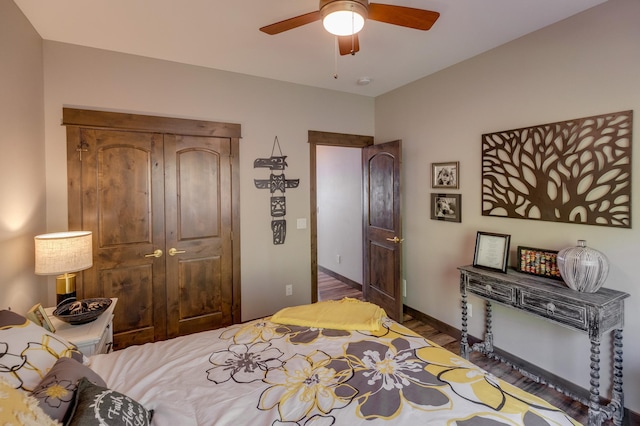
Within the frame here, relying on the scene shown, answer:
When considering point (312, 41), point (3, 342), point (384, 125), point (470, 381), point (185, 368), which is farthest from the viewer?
point (384, 125)

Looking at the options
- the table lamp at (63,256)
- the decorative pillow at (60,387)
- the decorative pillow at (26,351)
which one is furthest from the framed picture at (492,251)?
the table lamp at (63,256)

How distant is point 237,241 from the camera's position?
3281 millimetres

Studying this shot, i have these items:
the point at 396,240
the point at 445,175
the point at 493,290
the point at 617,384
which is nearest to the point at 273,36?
the point at 445,175

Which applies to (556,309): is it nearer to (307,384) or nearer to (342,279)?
(307,384)

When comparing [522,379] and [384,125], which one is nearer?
[522,379]

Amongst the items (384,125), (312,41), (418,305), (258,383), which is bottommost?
(418,305)

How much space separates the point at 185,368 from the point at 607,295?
2.49 meters

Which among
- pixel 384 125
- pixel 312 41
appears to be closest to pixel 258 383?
pixel 312 41

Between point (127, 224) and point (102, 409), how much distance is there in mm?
2229

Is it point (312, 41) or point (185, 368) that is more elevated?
point (312, 41)

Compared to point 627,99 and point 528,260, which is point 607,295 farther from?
Answer: point 627,99

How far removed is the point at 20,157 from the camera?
82.4 inches

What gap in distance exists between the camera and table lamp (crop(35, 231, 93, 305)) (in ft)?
6.47

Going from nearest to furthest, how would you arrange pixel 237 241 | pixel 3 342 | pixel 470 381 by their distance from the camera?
pixel 3 342
pixel 470 381
pixel 237 241
